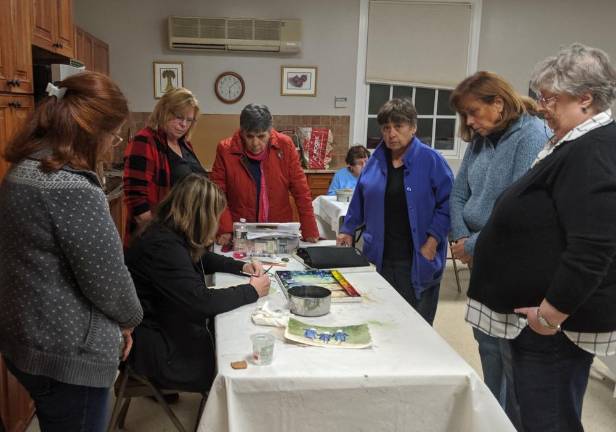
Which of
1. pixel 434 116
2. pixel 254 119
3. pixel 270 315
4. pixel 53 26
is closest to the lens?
pixel 270 315

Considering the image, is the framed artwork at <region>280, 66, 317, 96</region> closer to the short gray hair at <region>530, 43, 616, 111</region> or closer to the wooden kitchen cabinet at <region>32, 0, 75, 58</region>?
the wooden kitchen cabinet at <region>32, 0, 75, 58</region>

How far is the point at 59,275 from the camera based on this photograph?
1.15 metres

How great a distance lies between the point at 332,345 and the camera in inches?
56.2

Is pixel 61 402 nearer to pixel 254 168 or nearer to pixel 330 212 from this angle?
pixel 254 168

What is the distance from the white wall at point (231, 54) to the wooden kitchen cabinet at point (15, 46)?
11.8ft

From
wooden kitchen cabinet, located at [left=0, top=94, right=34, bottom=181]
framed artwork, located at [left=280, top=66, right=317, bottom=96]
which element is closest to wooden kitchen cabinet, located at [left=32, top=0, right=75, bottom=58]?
wooden kitchen cabinet, located at [left=0, top=94, right=34, bottom=181]

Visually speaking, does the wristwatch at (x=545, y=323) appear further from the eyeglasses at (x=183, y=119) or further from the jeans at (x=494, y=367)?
the eyeglasses at (x=183, y=119)

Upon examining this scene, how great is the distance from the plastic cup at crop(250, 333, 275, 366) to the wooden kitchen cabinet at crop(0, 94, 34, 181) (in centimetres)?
111

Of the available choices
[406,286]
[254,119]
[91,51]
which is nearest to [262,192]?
[254,119]

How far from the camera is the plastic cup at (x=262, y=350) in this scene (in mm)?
1314

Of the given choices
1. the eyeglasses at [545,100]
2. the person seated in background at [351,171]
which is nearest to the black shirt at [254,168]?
the eyeglasses at [545,100]

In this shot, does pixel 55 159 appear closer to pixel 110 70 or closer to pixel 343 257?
pixel 343 257

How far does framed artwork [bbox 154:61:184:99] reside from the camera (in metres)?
5.43

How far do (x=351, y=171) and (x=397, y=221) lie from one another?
2388 millimetres
